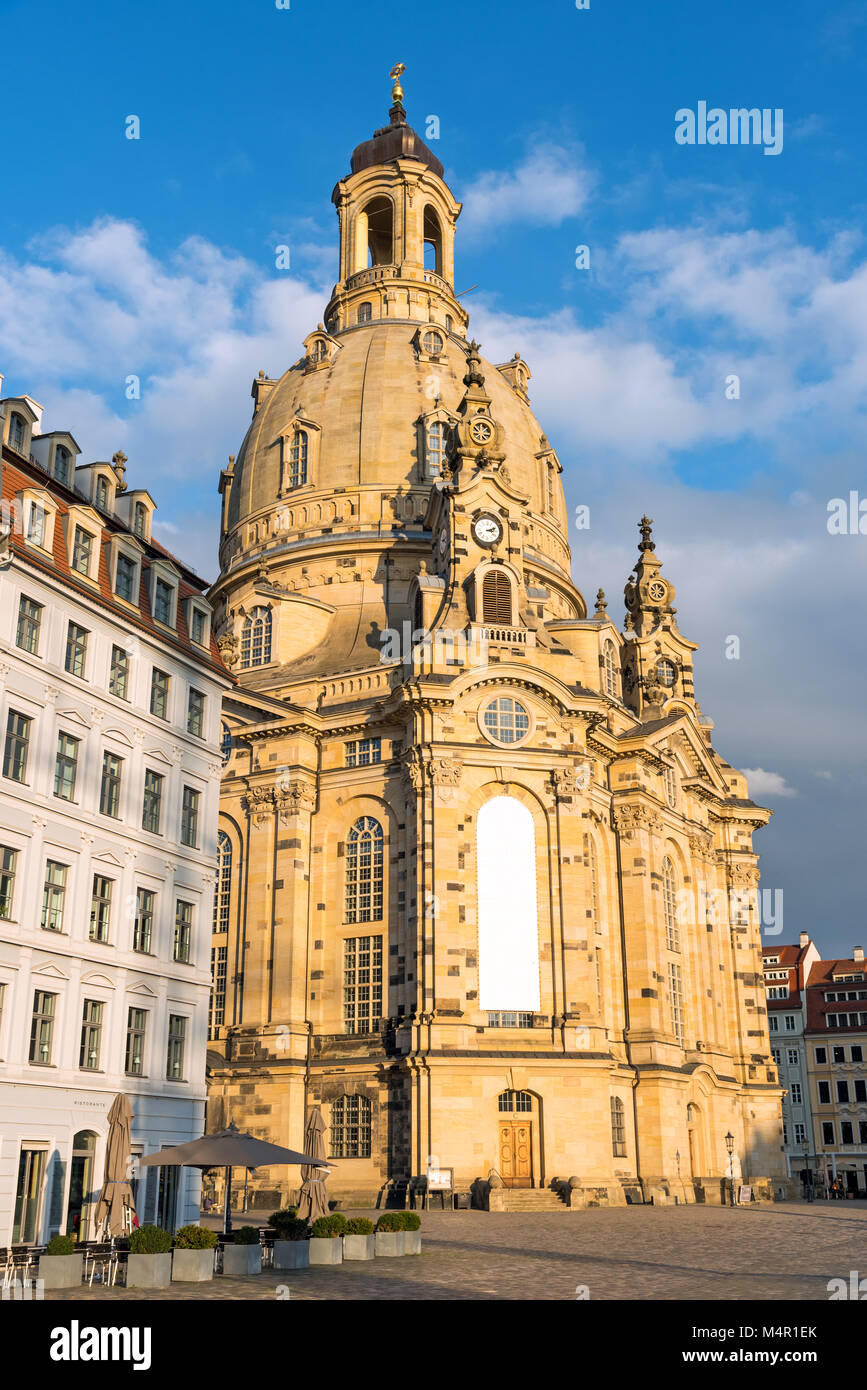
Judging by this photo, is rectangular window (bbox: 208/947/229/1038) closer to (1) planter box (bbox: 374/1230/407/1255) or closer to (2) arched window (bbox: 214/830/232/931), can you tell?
(2) arched window (bbox: 214/830/232/931)

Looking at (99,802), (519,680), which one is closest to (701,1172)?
(519,680)

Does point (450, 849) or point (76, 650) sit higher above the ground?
point (76, 650)

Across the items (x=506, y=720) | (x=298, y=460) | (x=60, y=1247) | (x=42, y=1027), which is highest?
(x=298, y=460)

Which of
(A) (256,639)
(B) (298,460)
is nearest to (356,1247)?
(A) (256,639)

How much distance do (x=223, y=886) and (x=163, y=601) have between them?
2434 centimetres

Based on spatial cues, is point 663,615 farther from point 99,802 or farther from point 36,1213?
point 36,1213

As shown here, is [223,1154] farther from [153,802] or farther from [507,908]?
[507,908]

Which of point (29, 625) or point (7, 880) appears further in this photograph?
point (29, 625)

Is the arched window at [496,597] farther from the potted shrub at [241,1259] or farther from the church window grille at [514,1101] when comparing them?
the potted shrub at [241,1259]

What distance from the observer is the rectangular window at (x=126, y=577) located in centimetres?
3828

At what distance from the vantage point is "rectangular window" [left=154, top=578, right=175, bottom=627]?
40.4 metres

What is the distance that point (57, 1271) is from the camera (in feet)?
76.8

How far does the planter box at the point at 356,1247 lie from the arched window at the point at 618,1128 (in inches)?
1266

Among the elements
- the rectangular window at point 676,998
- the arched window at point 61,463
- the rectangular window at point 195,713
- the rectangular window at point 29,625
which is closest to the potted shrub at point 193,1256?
the rectangular window at point 29,625
